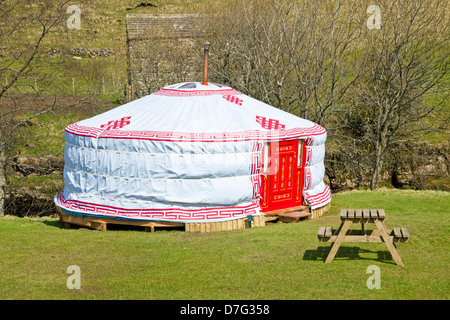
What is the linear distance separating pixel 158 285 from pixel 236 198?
3.80 m

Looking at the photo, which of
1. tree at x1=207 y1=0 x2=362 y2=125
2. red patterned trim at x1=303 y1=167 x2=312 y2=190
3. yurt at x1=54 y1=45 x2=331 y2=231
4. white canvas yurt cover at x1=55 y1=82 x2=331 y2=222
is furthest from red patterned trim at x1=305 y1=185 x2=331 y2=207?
tree at x1=207 y1=0 x2=362 y2=125

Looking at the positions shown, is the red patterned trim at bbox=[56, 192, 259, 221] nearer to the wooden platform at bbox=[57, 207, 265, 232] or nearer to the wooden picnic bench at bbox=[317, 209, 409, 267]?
the wooden platform at bbox=[57, 207, 265, 232]

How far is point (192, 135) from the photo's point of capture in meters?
10.2

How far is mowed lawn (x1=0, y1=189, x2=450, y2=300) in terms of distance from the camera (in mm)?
6680

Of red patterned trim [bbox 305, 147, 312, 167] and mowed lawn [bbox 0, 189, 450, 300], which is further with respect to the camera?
red patterned trim [bbox 305, 147, 312, 167]

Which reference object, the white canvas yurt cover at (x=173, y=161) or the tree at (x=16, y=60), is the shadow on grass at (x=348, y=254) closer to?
the white canvas yurt cover at (x=173, y=161)

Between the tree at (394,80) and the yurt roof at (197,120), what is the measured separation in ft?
15.6

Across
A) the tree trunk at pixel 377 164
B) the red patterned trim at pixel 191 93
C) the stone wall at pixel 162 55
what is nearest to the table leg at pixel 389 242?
the red patterned trim at pixel 191 93

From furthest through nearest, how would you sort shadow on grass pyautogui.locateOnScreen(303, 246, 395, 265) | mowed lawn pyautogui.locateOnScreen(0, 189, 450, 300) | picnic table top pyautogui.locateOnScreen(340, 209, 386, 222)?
1. shadow on grass pyautogui.locateOnScreen(303, 246, 395, 265)
2. picnic table top pyautogui.locateOnScreen(340, 209, 386, 222)
3. mowed lawn pyautogui.locateOnScreen(0, 189, 450, 300)

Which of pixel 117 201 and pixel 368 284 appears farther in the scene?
pixel 117 201

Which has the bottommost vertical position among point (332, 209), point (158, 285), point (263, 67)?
point (332, 209)

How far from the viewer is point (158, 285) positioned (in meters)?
6.96
